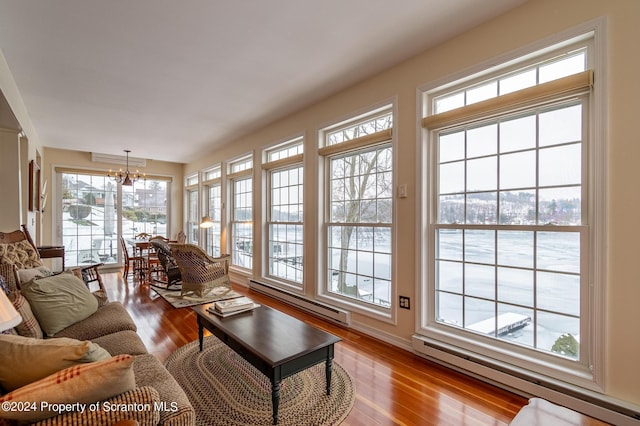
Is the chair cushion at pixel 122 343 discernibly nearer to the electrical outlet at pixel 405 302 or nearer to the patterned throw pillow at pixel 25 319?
the patterned throw pillow at pixel 25 319

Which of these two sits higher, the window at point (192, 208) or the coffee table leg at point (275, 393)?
the window at point (192, 208)

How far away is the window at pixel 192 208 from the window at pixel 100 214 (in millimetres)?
744

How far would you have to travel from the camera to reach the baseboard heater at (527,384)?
5.95 ft

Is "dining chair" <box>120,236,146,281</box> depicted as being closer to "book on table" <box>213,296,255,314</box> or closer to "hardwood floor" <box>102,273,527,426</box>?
"hardwood floor" <box>102,273,527,426</box>

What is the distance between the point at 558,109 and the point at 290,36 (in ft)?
6.87

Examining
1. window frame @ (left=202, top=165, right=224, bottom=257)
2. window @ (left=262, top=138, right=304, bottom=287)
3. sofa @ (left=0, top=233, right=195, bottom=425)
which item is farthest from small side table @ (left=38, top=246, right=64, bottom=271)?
sofa @ (left=0, top=233, right=195, bottom=425)

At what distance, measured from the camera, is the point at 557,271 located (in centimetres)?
217

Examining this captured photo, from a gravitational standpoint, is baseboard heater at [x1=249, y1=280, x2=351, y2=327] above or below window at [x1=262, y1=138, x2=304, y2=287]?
below

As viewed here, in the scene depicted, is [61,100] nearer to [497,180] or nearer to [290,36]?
[290,36]

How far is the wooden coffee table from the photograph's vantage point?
72.8 inches

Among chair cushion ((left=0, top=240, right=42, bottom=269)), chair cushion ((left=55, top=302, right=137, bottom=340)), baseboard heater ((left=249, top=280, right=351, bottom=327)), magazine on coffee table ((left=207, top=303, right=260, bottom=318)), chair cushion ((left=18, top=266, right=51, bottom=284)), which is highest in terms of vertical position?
chair cushion ((left=0, top=240, right=42, bottom=269))

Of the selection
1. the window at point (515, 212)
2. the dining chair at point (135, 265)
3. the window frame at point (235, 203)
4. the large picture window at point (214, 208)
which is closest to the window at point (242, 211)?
the window frame at point (235, 203)

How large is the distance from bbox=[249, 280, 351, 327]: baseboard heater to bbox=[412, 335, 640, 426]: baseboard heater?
95cm

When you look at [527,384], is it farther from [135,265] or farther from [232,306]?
[135,265]
